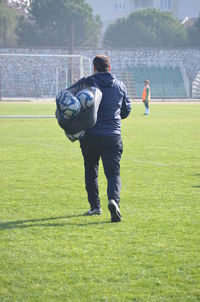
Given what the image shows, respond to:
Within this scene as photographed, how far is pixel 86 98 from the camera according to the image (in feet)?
23.9

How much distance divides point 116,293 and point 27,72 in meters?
50.4

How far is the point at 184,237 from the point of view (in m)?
6.81

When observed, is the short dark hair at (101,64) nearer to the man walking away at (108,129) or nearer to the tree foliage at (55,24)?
the man walking away at (108,129)

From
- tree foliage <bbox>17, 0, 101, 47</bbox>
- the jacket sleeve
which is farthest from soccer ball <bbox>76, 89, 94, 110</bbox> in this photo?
tree foliage <bbox>17, 0, 101, 47</bbox>

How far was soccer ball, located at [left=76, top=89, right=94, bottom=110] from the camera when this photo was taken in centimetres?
729

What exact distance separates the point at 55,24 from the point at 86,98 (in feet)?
226

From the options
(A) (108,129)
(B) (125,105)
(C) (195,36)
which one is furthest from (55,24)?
(A) (108,129)

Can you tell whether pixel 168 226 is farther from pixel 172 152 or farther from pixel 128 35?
pixel 128 35

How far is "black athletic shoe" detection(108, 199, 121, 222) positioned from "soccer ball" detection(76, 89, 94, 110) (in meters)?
1.06

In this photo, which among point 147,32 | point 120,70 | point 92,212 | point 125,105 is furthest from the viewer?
point 147,32

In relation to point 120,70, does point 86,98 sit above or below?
above

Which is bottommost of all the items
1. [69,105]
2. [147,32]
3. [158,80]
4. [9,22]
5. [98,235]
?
[158,80]

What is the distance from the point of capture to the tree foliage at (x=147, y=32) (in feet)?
246

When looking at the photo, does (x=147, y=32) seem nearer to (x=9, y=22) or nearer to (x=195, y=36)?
(x=195, y=36)
